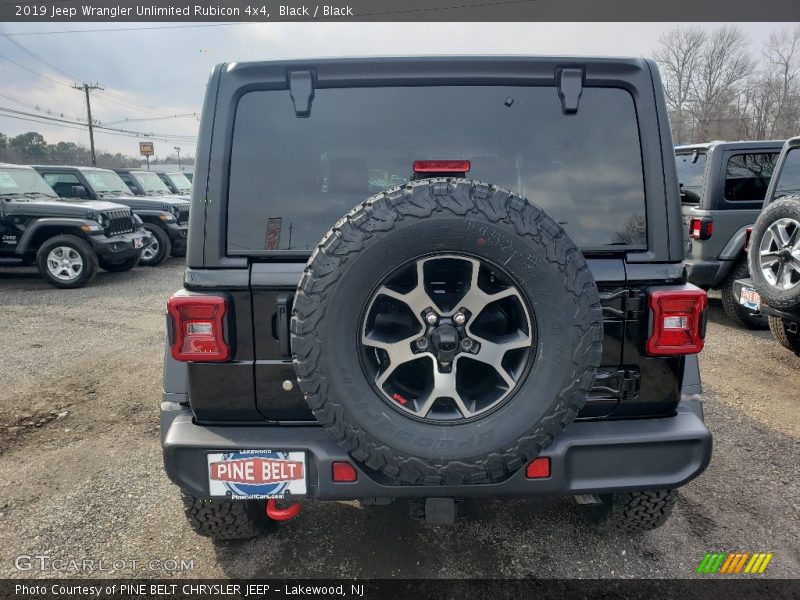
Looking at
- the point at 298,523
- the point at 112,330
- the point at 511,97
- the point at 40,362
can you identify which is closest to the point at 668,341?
the point at 511,97

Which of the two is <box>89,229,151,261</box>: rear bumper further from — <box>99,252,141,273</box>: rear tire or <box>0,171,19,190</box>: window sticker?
<box>0,171,19,190</box>: window sticker

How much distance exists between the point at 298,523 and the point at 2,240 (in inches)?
333

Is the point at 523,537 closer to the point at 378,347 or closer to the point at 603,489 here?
the point at 603,489

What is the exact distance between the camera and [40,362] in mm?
5023

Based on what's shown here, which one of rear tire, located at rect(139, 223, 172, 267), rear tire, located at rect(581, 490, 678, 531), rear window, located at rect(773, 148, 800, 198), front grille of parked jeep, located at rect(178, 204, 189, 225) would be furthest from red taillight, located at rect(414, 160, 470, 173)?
front grille of parked jeep, located at rect(178, 204, 189, 225)

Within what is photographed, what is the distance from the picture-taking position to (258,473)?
189cm

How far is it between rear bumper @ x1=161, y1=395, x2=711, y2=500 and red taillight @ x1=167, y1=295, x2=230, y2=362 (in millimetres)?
295

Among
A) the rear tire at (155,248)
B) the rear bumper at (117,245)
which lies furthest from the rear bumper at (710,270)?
the rear tire at (155,248)

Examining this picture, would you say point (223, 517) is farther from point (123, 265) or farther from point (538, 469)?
point (123, 265)

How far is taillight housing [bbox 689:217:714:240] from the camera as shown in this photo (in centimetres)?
591

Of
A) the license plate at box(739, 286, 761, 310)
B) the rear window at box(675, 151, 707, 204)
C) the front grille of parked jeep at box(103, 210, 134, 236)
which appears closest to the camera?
the license plate at box(739, 286, 761, 310)

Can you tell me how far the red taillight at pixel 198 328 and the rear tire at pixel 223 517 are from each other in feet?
2.21

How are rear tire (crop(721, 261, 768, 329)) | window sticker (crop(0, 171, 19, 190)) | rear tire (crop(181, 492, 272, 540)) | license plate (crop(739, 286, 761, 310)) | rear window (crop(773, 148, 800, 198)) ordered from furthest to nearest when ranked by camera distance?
window sticker (crop(0, 171, 19, 190)), rear tire (crop(721, 261, 768, 329)), rear window (crop(773, 148, 800, 198)), license plate (crop(739, 286, 761, 310)), rear tire (crop(181, 492, 272, 540))

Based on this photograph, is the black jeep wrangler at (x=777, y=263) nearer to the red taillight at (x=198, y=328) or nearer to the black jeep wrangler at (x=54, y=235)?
the red taillight at (x=198, y=328)
